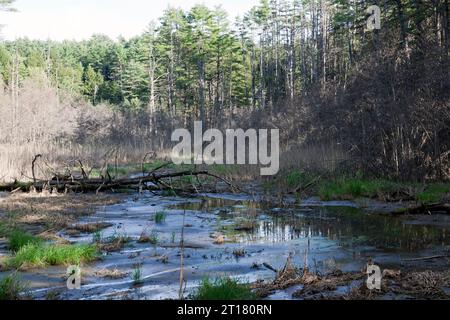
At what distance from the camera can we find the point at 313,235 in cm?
975

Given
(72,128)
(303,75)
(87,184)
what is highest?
(303,75)

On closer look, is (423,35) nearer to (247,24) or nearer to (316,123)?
(316,123)

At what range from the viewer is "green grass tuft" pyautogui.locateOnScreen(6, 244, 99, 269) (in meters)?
6.80

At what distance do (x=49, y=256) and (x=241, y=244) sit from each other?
342 centimetres

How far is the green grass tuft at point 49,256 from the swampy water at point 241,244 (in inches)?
7.5

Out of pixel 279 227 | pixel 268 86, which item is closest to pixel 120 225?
pixel 279 227

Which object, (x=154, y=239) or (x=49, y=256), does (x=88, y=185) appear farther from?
(x=49, y=256)

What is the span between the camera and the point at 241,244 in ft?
29.4

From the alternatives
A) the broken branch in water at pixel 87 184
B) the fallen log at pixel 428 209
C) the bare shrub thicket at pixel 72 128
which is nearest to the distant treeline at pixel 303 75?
the bare shrub thicket at pixel 72 128

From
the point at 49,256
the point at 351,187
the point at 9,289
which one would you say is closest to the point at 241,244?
the point at 49,256

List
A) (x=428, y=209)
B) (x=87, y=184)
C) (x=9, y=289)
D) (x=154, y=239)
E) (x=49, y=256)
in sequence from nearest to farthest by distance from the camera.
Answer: (x=9, y=289) < (x=49, y=256) < (x=154, y=239) < (x=428, y=209) < (x=87, y=184)

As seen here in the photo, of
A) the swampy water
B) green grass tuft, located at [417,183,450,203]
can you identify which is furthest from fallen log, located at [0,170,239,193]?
green grass tuft, located at [417,183,450,203]

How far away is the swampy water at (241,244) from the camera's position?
6.25 metres

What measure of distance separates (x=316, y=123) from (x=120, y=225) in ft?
50.9
